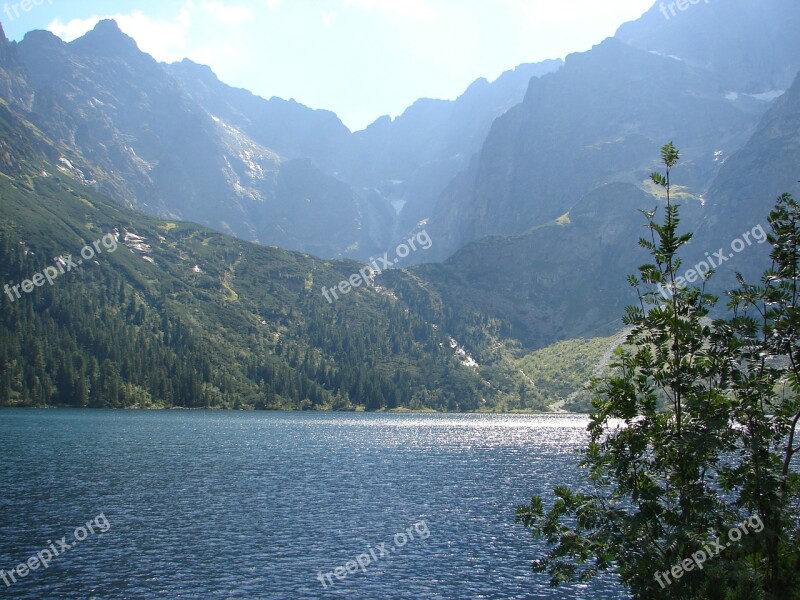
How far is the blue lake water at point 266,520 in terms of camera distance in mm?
47344

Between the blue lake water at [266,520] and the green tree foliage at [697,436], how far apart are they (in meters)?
27.1

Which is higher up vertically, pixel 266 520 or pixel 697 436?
pixel 697 436

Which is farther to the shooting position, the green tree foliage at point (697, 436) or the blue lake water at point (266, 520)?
the blue lake water at point (266, 520)

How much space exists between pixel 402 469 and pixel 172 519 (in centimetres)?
5071

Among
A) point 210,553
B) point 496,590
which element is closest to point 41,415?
point 210,553

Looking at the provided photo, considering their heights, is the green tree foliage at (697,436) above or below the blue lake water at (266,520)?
above

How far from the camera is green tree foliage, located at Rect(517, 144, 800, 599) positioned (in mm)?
20531

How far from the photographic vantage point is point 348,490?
88.4 meters

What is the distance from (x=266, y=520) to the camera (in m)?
68.4

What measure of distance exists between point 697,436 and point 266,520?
5788 cm

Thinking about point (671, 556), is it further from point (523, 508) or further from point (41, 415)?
point (41, 415)

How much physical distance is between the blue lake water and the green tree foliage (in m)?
27.1

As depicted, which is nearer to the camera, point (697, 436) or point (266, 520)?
point (697, 436)

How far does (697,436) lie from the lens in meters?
20.2
